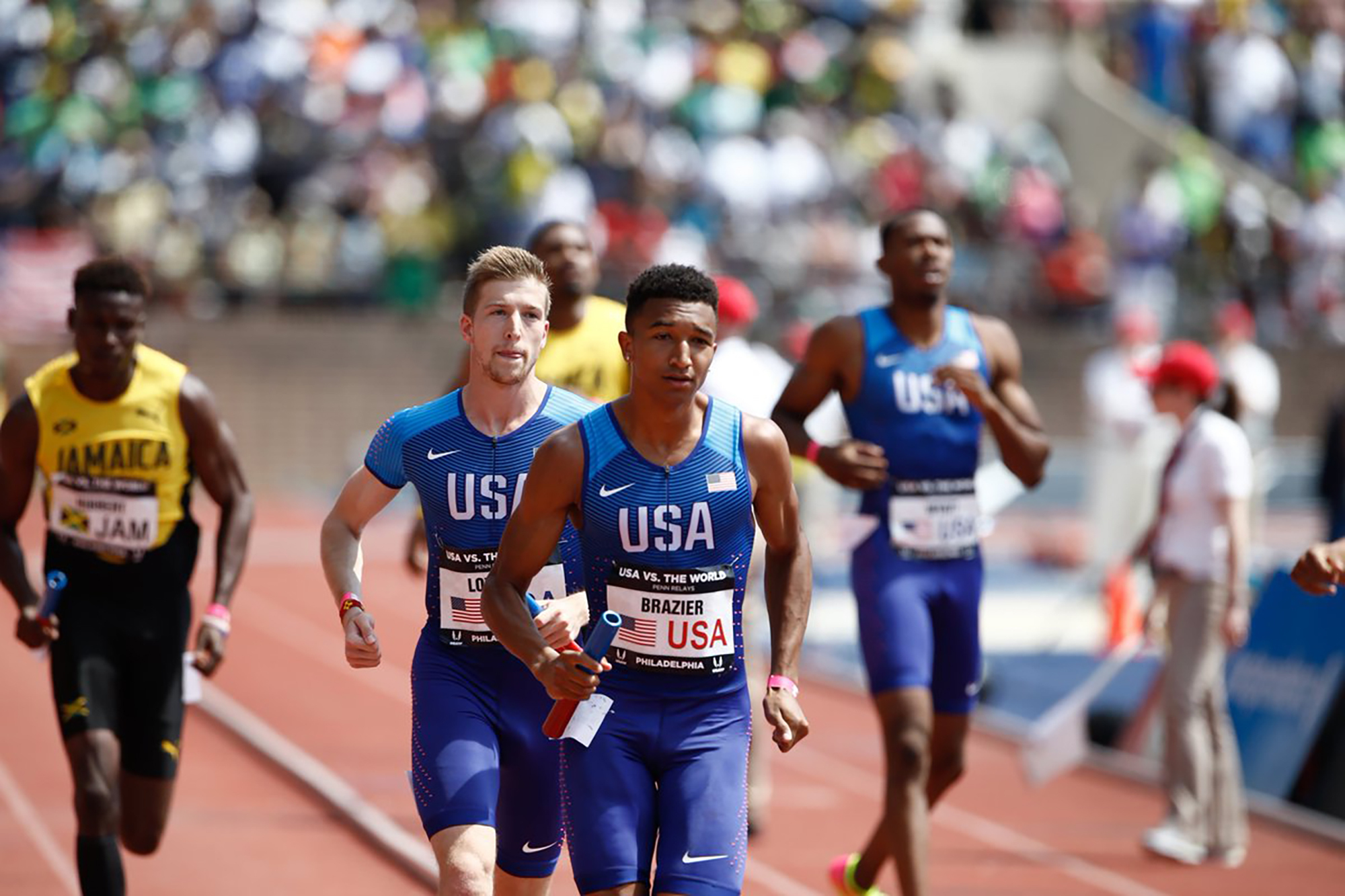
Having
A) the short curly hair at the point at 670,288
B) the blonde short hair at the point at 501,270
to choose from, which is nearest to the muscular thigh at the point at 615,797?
the short curly hair at the point at 670,288

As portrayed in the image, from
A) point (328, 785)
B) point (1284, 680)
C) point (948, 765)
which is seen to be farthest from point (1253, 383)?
point (948, 765)

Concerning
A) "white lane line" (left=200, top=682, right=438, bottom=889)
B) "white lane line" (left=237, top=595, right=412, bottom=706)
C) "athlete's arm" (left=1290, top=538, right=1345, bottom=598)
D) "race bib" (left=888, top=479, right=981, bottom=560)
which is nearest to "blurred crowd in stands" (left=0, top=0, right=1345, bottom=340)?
"white lane line" (left=237, top=595, right=412, bottom=706)

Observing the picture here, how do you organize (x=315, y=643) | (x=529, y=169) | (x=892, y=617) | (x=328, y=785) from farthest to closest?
(x=529, y=169), (x=315, y=643), (x=328, y=785), (x=892, y=617)

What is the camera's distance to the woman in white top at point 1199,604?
9.80m

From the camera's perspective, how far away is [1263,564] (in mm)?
13094

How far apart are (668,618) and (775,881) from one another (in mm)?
4033

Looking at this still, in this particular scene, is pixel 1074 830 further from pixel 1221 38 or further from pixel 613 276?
pixel 1221 38

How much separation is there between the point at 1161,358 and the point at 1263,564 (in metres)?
3.44

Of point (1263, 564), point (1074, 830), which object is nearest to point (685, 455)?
point (1074, 830)

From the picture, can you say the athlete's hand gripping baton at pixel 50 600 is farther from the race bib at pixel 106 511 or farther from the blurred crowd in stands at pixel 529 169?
the blurred crowd in stands at pixel 529 169

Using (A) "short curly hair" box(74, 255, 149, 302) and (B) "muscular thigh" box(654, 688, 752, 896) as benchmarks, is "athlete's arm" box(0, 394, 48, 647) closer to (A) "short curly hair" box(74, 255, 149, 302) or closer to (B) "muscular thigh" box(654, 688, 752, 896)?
(A) "short curly hair" box(74, 255, 149, 302)

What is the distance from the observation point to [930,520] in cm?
795

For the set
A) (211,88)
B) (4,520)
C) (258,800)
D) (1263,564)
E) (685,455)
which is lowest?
(258,800)

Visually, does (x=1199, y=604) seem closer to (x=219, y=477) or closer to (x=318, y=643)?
(x=219, y=477)
